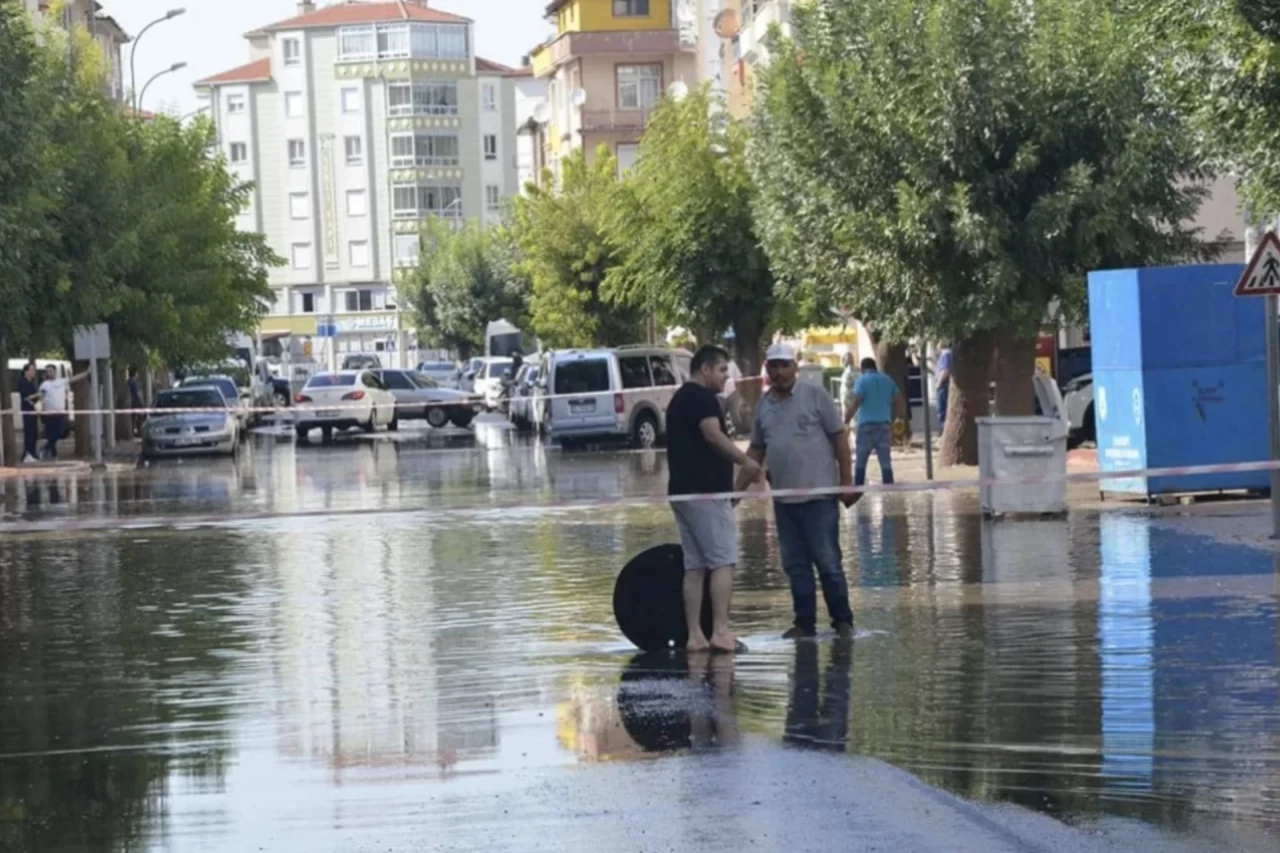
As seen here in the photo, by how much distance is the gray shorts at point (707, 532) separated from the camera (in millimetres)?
13258

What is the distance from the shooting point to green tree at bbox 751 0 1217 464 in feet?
90.5

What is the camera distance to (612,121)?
98.2 m

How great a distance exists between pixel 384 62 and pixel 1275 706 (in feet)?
429

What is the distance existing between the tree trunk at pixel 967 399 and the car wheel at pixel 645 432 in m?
14.5

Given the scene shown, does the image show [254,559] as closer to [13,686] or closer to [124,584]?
[124,584]

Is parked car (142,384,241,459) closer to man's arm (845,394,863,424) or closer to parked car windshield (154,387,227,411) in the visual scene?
parked car windshield (154,387,227,411)

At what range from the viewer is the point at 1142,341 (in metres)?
23.3

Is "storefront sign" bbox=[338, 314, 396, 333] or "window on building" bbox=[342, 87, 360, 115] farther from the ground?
"window on building" bbox=[342, 87, 360, 115]

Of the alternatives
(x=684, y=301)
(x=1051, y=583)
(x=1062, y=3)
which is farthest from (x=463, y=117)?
(x=1051, y=583)

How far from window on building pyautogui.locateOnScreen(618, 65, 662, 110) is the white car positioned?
40.4 metres

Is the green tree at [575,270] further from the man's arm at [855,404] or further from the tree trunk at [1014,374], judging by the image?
the man's arm at [855,404]

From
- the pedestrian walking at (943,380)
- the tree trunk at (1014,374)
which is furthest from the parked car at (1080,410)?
the tree trunk at (1014,374)

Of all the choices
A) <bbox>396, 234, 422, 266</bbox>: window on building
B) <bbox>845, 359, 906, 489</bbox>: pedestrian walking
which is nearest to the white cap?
<bbox>845, 359, 906, 489</bbox>: pedestrian walking

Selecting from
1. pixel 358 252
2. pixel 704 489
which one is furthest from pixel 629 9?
pixel 704 489
